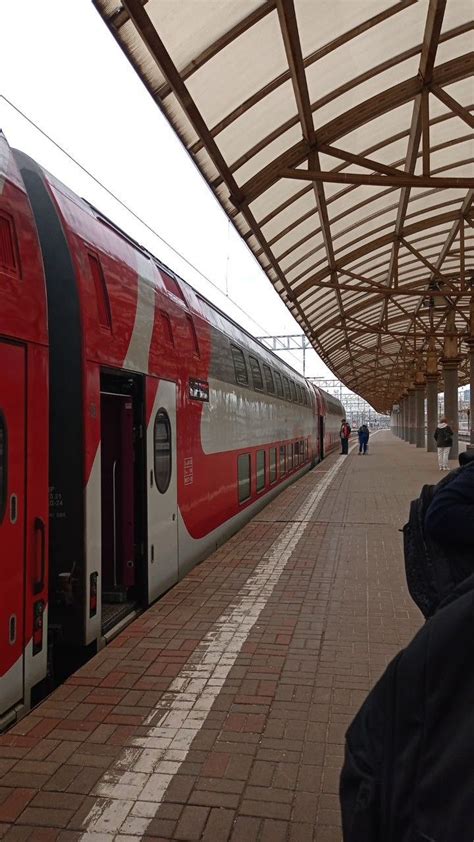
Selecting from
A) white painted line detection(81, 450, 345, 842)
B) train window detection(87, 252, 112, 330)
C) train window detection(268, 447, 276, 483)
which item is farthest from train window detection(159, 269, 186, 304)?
train window detection(268, 447, 276, 483)

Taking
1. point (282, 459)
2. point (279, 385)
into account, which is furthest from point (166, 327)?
point (282, 459)

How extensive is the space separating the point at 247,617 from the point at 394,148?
30.1 ft

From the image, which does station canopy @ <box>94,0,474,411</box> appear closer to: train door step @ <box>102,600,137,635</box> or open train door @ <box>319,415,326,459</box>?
train door step @ <box>102,600,137,635</box>

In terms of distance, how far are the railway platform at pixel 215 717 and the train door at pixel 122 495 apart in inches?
14.7

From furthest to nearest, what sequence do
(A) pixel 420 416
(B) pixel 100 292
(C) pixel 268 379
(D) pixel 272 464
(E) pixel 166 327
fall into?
(A) pixel 420 416 → (D) pixel 272 464 → (C) pixel 268 379 → (E) pixel 166 327 → (B) pixel 100 292

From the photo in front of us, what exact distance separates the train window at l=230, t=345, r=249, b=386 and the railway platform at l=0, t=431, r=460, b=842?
10.7 feet

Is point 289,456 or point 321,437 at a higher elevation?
point 321,437

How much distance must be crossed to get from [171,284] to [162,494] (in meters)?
2.19

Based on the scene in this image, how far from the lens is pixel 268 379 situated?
40.0ft

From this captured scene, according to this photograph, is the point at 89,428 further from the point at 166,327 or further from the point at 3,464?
the point at 166,327

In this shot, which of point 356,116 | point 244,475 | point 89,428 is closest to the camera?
point 89,428

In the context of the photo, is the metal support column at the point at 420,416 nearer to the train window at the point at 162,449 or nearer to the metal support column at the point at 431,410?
the metal support column at the point at 431,410

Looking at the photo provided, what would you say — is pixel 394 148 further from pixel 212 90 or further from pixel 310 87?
pixel 212 90

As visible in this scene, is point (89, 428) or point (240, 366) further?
point (240, 366)
